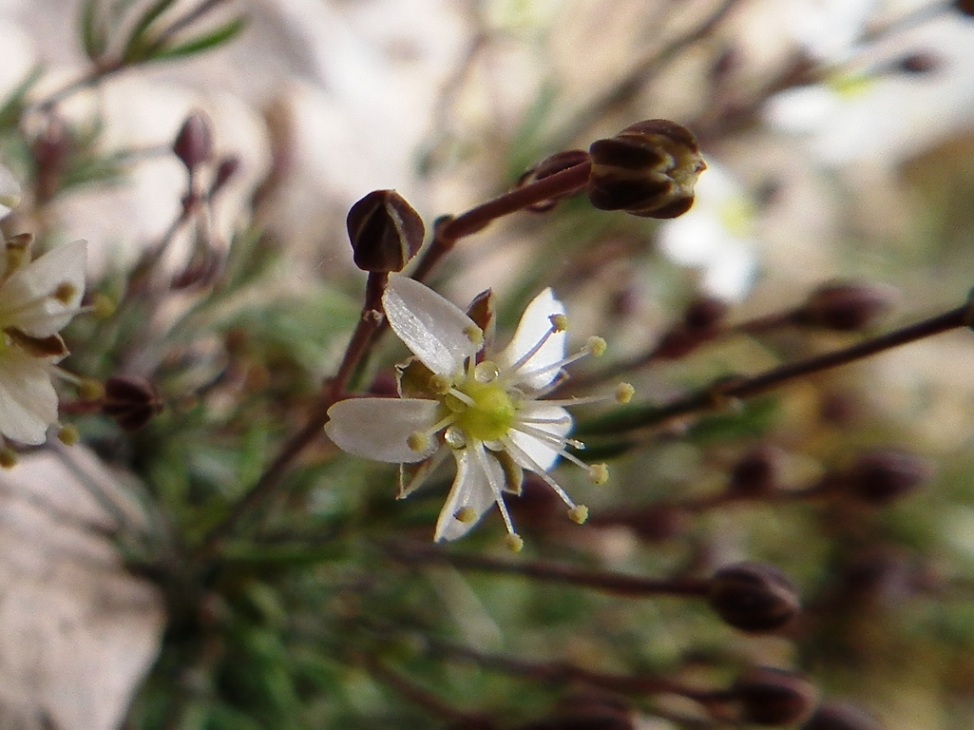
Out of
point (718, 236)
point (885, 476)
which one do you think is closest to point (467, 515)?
point (885, 476)

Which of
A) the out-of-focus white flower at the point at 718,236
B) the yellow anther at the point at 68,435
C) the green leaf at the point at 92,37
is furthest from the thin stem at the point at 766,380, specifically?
the out-of-focus white flower at the point at 718,236

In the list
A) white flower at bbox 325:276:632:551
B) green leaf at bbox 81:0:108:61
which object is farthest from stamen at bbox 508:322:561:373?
green leaf at bbox 81:0:108:61

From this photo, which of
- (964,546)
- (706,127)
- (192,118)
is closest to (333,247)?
(706,127)

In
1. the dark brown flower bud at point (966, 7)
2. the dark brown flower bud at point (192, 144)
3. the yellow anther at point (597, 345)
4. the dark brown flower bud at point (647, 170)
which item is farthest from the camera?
the dark brown flower bud at point (966, 7)

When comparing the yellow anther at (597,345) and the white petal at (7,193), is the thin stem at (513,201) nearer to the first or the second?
the yellow anther at (597,345)

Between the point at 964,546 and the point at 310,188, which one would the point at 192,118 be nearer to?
the point at 310,188

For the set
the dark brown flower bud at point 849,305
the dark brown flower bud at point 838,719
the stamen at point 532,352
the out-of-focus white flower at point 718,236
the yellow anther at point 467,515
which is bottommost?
the yellow anther at point 467,515

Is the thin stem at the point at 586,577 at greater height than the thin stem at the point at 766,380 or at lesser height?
lesser
